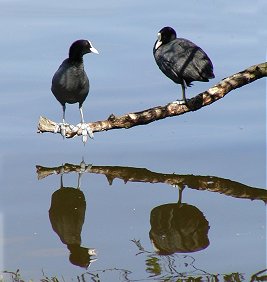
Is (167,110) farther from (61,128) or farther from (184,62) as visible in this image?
(61,128)

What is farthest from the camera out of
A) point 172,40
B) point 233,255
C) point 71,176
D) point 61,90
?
point 172,40

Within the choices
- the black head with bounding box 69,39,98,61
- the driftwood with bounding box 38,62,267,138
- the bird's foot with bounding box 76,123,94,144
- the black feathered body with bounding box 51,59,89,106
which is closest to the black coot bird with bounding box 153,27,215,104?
the driftwood with bounding box 38,62,267,138

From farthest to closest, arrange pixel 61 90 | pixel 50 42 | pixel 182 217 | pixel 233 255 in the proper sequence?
pixel 50 42 < pixel 61 90 < pixel 182 217 < pixel 233 255

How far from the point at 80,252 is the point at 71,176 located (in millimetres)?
1885

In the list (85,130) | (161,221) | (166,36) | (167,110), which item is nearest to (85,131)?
(85,130)

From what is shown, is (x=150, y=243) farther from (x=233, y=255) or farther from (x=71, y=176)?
(x=71, y=176)

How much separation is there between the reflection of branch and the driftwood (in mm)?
612

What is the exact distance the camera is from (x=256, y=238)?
6434 millimetres

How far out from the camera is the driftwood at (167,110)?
874cm

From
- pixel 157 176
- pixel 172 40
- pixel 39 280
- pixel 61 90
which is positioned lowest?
pixel 39 280

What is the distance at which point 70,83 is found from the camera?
29.0ft

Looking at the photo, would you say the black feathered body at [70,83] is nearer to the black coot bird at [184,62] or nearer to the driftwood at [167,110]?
the driftwood at [167,110]

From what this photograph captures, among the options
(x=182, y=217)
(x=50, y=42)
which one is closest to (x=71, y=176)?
(x=182, y=217)

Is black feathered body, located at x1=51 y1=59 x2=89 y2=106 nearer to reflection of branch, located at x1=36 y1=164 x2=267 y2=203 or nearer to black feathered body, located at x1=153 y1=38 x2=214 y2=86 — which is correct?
black feathered body, located at x1=153 y1=38 x2=214 y2=86
